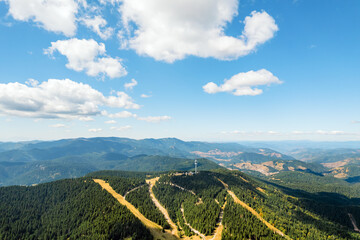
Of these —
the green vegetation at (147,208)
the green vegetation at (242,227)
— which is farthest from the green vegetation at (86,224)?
the green vegetation at (242,227)

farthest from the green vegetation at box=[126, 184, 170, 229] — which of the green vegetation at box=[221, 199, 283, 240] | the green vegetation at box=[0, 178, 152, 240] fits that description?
the green vegetation at box=[221, 199, 283, 240]

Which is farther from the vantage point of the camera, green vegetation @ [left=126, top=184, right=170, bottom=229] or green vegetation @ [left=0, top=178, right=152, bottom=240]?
green vegetation @ [left=126, top=184, right=170, bottom=229]

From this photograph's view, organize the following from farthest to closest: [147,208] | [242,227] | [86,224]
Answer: [147,208]
[86,224]
[242,227]

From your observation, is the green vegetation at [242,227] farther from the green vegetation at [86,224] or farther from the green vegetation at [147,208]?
the green vegetation at [86,224]

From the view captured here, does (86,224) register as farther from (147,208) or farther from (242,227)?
(242,227)

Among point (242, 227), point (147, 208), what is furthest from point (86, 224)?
point (242, 227)

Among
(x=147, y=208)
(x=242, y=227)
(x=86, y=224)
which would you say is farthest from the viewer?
(x=147, y=208)

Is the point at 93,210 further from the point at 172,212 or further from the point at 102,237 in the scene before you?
the point at 172,212

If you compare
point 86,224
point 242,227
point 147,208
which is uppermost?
point 242,227

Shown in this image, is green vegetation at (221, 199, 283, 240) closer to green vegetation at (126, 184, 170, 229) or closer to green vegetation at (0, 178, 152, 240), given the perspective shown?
green vegetation at (126, 184, 170, 229)

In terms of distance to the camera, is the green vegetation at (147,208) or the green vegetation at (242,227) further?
the green vegetation at (147,208)

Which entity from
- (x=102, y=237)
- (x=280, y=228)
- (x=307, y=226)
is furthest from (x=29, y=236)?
(x=307, y=226)
